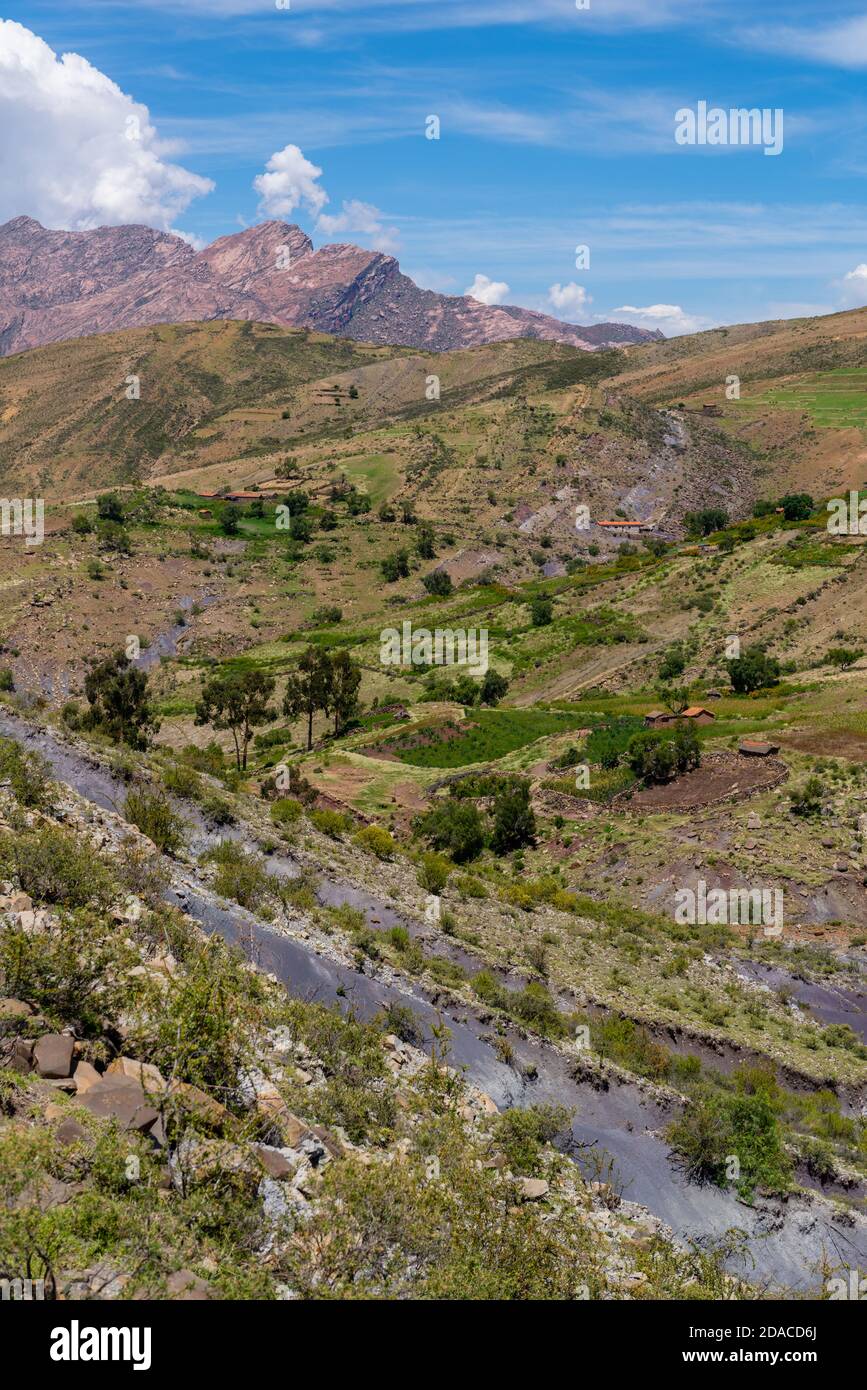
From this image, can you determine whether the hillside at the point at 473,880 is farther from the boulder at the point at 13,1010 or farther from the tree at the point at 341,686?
the tree at the point at 341,686

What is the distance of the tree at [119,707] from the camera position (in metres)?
40.7

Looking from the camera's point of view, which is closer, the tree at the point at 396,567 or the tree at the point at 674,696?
the tree at the point at 674,696

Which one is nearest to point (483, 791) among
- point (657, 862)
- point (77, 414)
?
point (657, 862)

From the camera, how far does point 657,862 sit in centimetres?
3712

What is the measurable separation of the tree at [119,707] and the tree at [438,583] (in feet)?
175

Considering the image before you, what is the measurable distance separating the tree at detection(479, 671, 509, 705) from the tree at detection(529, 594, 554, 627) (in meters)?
13.7

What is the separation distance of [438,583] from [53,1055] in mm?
88156

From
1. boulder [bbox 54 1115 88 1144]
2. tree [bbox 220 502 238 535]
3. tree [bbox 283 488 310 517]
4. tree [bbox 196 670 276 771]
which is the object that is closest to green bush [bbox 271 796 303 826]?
boulder [bbox 54 1115 88 1144]

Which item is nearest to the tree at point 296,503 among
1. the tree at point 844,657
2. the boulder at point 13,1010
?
the tree at point 844,657

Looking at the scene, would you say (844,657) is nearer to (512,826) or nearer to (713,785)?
(713,785)
